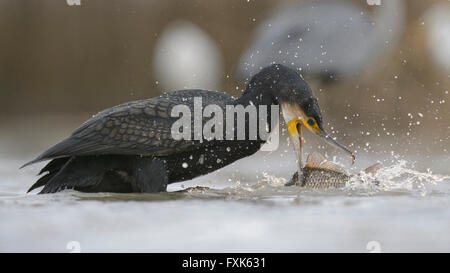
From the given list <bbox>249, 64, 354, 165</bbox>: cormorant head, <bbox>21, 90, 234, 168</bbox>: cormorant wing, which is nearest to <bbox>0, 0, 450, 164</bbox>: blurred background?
<bbox>249, 64, 354, 165</bbox>: cormorant head

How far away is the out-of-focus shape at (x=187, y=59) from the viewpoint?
11.3 meters

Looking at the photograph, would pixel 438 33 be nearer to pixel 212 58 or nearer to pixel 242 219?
pixel 212 58

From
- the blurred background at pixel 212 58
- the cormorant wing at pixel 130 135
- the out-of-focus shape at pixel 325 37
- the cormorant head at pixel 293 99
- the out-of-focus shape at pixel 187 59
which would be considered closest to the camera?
the cormorant wing at pixel 130 135

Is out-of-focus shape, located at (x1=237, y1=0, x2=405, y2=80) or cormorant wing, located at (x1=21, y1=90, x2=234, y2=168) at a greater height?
out-of-focus shape, located at (x1=237, y1=0, x2=405, y2=80)

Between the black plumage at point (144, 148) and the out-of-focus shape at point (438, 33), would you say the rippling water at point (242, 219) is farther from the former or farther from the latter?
the out-of-focus shape at point (438, 33)

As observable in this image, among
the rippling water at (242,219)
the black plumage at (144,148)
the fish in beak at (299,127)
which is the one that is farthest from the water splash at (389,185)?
the black plumage at (144,148)

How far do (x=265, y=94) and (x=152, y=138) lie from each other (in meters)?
0.85

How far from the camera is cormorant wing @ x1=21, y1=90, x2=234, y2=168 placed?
5023 mm

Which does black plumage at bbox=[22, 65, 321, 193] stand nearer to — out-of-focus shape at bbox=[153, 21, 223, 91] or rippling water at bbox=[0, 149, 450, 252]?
rippling water at bbox=[0, 149, 450, 252]

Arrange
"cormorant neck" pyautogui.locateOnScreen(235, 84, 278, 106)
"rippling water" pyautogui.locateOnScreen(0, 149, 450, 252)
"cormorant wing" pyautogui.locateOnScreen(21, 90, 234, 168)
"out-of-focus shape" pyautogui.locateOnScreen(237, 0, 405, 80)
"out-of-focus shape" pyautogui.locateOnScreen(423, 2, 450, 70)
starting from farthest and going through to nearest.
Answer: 1. "out-of-focus shape" pyautogui.locateOnScreen(423, 2, 450, 70)
2. "out-of-focus shape" pyautogui.locateOnScreen(237, 0, 405, 80)
3. "cormorant neck" pyautogui.locateOnScreen(235, 84, 278, 106)
4. "cormorant wing" pyautogui.locateOnScreen(21, 90, 234, 168)
5. "rippling water" pyautogui.locateOnScreen(0, 149, 450, 252)

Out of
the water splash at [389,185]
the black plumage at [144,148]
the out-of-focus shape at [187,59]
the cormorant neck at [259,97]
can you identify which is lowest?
the water splash at [389,185]

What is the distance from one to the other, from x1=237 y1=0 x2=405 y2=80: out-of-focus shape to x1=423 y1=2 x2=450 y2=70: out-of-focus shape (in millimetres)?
433

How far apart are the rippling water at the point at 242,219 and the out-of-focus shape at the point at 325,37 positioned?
4120 millimetres
